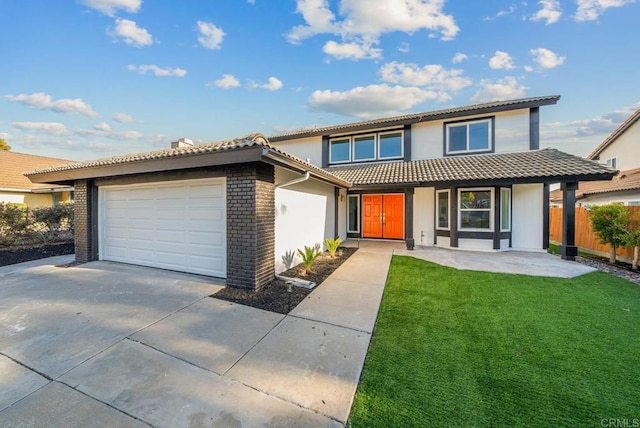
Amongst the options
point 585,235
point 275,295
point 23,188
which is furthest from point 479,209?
point 23,188

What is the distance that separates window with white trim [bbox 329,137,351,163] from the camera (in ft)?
43.2

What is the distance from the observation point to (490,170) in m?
9.06

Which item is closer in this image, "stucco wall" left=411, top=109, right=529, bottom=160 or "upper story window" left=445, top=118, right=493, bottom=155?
"stucco wall" left=411, top=109, right=529, bottom=160

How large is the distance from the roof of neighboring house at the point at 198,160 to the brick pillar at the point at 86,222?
0.50 m

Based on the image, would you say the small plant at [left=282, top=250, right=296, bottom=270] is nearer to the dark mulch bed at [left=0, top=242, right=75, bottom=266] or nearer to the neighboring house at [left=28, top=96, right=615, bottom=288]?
the neighboring house at [left=28, top=96, right=615, bottom=288]

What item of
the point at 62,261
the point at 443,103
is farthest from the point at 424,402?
the point at 443,103

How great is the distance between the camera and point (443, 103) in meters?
12.9

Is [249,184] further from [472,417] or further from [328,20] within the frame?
[328,20]

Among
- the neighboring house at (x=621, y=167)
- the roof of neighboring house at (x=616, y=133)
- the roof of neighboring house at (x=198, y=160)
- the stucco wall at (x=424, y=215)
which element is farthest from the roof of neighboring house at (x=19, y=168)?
the roof of neighboring house at (x=616, y=133)

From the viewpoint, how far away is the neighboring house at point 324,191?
5496 mm

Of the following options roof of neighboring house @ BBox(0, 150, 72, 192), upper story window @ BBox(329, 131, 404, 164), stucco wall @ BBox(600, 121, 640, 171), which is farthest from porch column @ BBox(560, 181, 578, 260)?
roof of neighboring house @ BBox(0, 150, 72, 192)

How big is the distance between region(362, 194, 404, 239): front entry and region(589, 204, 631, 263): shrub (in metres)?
6.65

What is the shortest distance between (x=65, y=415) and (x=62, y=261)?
8.35 meters

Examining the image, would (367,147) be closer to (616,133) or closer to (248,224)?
(248,224)
